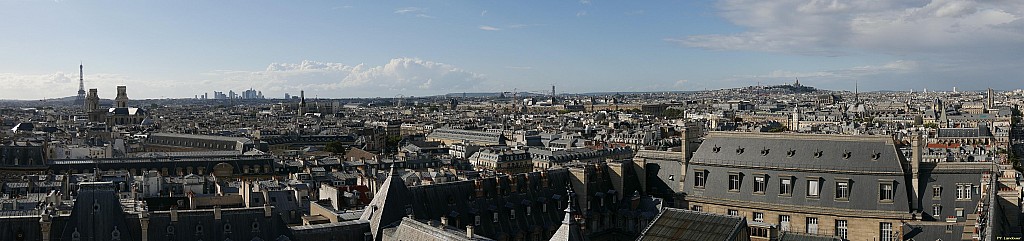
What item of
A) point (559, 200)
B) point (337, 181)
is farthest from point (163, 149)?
point (559, 200)

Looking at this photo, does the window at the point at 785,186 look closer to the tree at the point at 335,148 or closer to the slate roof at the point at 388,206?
the slate roof at the point at 388,206

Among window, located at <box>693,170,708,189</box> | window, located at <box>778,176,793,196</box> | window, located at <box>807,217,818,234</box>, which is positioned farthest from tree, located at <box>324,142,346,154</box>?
window, located at <box>807,217,818,234</box>

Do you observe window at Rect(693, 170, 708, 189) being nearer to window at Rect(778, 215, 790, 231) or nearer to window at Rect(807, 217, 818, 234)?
window at Rect(778, 215, 790, 231)

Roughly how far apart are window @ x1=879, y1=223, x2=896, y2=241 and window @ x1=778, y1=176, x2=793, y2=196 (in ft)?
19.6

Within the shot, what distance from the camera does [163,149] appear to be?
166500 mm

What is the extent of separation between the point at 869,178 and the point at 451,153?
89613 millimetres

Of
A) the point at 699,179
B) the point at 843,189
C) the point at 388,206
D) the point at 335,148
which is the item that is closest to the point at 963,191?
the point at 843,189

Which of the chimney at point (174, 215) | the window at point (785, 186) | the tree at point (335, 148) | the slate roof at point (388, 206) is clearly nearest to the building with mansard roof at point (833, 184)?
the window at point (785, 186)

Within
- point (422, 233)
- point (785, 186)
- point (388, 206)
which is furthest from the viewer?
point (785, 186)

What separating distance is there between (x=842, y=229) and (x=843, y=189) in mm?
2579

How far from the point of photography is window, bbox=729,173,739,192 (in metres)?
62.2

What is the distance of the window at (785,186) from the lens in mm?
59938

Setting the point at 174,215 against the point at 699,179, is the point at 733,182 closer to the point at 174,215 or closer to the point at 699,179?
the point at 699,179

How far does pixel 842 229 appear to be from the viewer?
5797 cm
